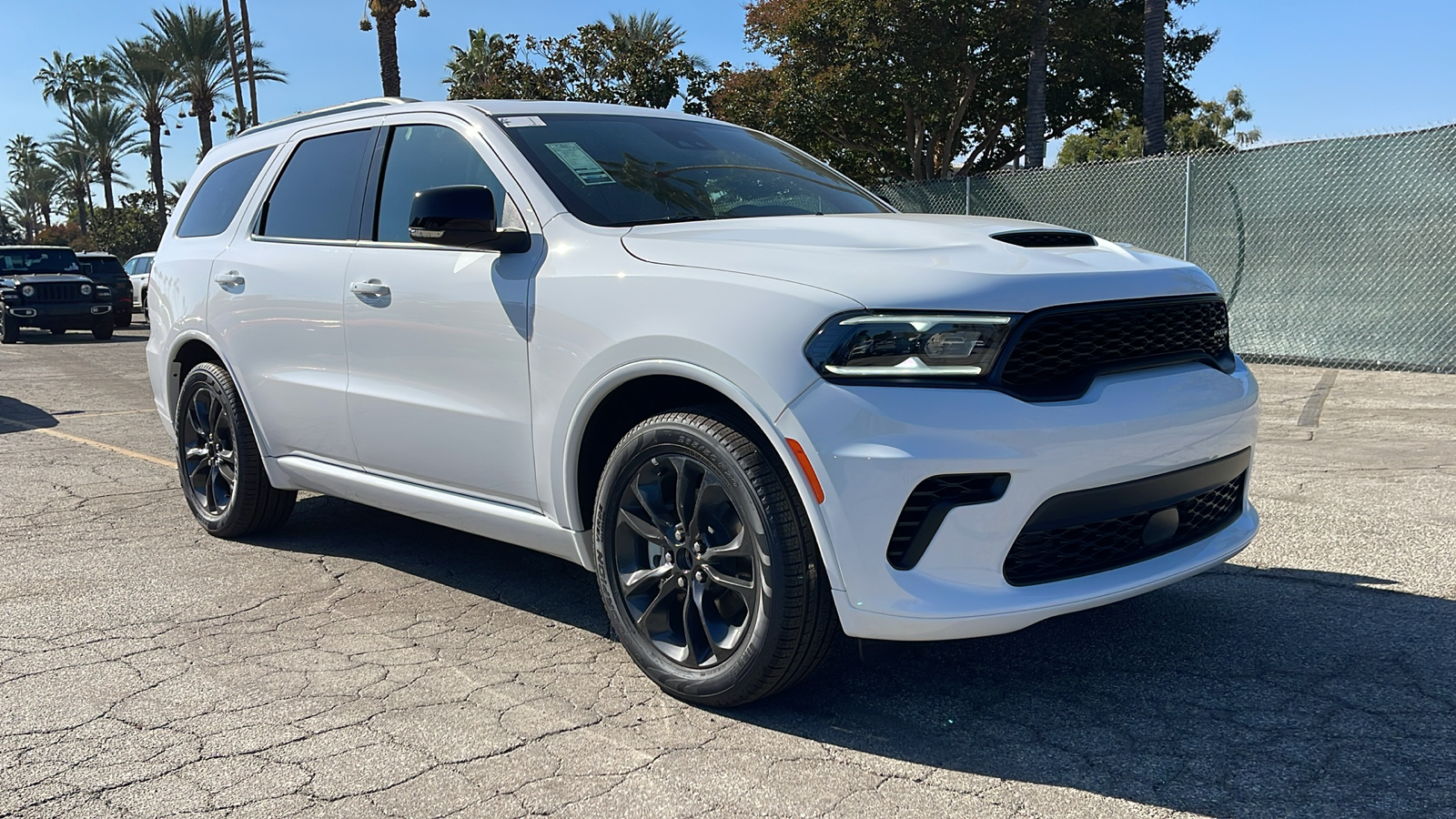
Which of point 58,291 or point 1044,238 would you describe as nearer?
point 1044,238

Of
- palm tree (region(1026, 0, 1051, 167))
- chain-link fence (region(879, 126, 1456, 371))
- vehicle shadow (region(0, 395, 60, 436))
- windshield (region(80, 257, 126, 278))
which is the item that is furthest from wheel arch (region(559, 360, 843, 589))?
windshield (region(80, 257, 126, 278))

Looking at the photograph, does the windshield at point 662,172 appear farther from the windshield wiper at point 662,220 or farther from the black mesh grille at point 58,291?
the black mesh grille at point 58,291

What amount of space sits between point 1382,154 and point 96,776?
37.1ft

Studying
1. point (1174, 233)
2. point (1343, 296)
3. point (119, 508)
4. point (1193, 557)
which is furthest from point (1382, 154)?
point (119, 508)

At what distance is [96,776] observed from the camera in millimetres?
2988

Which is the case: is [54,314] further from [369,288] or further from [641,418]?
[641,418]

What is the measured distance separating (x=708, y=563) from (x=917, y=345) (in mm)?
873

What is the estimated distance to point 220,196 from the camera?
18.4ft

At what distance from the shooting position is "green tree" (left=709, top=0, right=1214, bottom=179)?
79.8ft

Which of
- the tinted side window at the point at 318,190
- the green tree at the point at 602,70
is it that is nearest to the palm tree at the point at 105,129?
the green tree at the point at 602,70

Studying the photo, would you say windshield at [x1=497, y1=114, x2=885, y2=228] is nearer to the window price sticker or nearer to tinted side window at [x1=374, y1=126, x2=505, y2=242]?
the window price sticker

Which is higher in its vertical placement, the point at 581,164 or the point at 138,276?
the point at 581,164

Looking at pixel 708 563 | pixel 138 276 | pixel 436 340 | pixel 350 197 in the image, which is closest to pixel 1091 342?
pixel 708 563

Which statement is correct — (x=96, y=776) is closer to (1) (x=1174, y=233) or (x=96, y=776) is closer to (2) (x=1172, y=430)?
(2) (x=1172, y=430)
